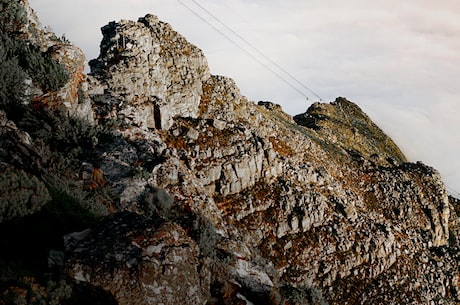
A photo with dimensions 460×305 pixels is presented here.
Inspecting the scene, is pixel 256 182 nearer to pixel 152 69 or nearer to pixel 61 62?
pixel 152 69

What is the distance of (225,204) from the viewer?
30516mm

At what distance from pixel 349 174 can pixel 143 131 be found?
29.0m

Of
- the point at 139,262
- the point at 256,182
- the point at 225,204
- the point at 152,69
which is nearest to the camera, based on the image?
the point at 139,262

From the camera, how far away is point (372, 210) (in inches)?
1655

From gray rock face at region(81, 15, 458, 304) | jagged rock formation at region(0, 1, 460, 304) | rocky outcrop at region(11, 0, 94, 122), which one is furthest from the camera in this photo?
gray rock face at region(81, 15, 458, 304)

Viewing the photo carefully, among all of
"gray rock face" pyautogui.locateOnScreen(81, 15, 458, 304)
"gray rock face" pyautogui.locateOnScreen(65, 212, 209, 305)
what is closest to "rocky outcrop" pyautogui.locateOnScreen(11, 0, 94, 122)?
"gray rock face" pyautogui.locateOnScreen(81, 15, 458, 304)

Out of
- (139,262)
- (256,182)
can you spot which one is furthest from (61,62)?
(256,182)

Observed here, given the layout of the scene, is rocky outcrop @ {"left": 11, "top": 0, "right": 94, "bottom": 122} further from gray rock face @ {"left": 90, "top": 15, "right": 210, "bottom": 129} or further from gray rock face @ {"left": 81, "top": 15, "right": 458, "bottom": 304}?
gray rock face @ {"left": 90, "top": 15, "right": 210, "bottom": 129}

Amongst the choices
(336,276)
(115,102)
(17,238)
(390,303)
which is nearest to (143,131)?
(115,102)

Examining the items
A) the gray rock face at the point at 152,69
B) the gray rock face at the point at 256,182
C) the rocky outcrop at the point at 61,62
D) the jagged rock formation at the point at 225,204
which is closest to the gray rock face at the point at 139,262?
the jagged rock formation at the point at 225,204

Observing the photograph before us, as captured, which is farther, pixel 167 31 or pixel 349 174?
pixel 349 174

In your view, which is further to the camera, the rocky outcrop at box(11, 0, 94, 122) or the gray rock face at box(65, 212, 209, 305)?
the rocky outcrop at box(11, 0, 94, 122)

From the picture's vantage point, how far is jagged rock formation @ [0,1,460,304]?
8141 mm

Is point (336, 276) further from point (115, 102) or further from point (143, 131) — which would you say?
point (115, 102)
